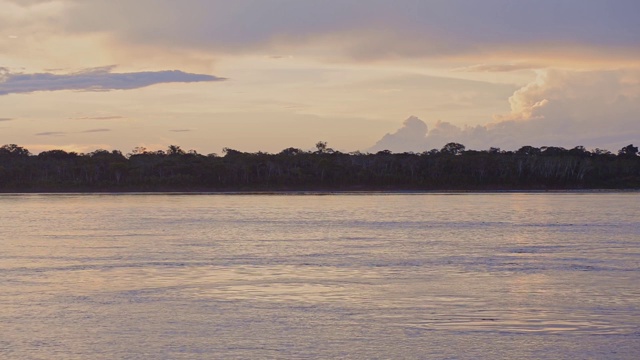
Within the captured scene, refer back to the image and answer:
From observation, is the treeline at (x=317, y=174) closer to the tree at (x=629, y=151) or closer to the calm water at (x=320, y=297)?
the tree at (x=629, y=151)

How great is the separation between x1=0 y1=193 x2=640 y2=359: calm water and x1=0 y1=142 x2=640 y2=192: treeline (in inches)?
3646

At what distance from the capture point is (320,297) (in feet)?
60.5

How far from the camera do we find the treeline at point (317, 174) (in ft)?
415

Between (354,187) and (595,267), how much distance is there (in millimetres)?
104517

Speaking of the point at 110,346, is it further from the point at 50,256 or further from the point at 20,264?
the point at 50,256

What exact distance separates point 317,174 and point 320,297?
113 meters

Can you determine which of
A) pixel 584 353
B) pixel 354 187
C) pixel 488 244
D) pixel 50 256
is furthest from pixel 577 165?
pixel 584 353

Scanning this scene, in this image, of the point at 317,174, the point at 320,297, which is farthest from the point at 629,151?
the point at 320,297

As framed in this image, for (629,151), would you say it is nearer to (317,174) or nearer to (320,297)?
(317,174)

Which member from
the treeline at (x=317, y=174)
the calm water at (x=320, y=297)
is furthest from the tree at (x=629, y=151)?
the calm water at (x=320, y=297)

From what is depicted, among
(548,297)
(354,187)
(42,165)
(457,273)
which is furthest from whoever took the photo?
(42,165)

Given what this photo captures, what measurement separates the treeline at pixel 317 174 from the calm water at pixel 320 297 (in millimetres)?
92604

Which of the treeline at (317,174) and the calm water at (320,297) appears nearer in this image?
the calm water at (320,297)

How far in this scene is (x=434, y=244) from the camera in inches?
1233
